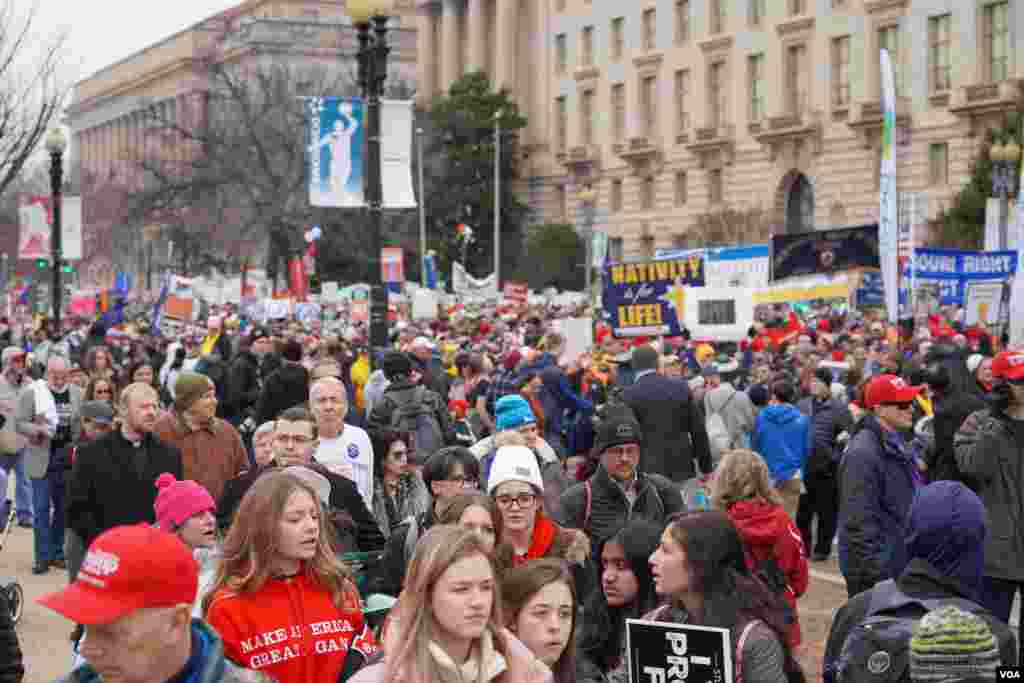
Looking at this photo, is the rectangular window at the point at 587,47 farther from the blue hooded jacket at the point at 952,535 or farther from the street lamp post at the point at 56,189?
the blue hooded jacket at the point at 952,535

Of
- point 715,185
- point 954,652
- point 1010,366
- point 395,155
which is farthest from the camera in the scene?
point 715,185

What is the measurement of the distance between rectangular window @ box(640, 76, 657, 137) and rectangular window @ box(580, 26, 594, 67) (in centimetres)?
464

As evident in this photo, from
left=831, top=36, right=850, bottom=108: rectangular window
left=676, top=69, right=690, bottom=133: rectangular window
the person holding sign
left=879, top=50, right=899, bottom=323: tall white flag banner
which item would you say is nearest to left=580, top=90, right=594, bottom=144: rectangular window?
left=676, top=69, right=690, bottom=133: rectangular window

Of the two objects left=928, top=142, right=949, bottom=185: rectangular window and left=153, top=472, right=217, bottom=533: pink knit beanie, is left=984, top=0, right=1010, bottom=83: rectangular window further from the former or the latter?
left=153, top=472, right=217, bottom=533: pink knit beanie

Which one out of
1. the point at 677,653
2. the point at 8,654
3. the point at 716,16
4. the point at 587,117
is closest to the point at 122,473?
the point at 8,654

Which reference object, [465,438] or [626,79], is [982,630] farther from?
[626,79]

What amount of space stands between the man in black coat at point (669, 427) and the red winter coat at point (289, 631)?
7.49m

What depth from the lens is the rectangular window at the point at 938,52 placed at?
57531mm

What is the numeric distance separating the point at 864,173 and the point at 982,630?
190ft

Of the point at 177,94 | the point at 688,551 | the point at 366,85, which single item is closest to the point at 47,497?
the point at 366,85

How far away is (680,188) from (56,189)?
153 feet

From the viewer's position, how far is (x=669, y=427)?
13.1m

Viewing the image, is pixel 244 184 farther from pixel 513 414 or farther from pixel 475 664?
pixel 475 664

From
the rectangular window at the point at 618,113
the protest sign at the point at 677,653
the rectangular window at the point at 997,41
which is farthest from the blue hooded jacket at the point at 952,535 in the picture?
the rectangular window at the point at 618,113
